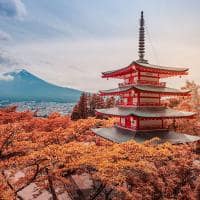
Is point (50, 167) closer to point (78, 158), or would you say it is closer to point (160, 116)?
point (78, 158)

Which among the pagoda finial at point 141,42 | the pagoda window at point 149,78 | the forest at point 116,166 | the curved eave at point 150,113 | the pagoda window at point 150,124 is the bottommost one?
the forest at point 116,166

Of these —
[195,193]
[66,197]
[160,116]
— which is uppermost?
[160,116]

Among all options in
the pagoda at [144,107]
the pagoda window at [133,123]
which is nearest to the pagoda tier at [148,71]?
the pagoda at [144,107]

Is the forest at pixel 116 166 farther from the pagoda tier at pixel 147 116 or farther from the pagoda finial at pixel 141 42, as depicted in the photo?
the pagoda finial at pixel 141 42

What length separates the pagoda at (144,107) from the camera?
55.2 feet

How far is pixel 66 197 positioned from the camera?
1588cm

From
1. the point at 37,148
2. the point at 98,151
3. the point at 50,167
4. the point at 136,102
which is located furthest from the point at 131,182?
the point at 136,102

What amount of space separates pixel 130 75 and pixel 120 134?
15.0 ft

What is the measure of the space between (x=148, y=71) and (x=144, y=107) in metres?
2.62

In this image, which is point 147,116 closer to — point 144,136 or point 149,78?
point 144,136

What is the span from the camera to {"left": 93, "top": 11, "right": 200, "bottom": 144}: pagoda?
16.8 meters

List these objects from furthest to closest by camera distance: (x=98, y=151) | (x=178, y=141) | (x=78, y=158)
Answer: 1. (x=178, y=141)
2. (x=98, y=151)
3. (x=78, y=158)

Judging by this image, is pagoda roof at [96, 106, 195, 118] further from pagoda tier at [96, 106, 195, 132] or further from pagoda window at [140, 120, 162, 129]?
pagoda window at [140, 120, 162, 129]

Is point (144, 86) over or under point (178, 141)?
over
